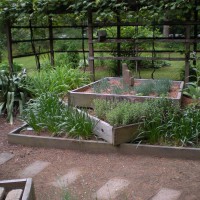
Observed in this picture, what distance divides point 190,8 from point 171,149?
2.79m

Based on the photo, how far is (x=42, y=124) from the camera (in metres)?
3.99

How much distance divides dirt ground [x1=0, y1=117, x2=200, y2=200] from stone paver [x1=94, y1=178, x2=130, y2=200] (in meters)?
0.05

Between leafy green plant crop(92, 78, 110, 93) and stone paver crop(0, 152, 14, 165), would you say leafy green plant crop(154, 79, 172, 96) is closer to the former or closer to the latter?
leafy green plant crop(92, 78, 110, 93)

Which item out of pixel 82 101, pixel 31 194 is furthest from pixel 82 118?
pixel 31 194

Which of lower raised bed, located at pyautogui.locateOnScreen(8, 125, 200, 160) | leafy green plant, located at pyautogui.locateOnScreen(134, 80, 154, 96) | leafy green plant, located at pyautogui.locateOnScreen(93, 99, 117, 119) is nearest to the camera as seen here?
lower raised bed, located at pyautogui.locateOnScreen(8, 125, 200, 160)

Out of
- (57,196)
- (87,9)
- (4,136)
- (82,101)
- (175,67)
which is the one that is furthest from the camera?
(175,67)

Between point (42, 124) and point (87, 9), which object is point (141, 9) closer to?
point (87, 9)

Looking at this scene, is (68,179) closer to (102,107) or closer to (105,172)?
(105,172)

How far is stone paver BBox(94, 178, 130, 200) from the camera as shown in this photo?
265 centimetres

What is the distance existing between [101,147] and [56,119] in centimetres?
79

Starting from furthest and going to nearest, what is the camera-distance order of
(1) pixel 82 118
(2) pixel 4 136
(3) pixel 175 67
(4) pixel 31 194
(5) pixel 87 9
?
(3) pixel 175 67
(5) pixel 87 9
(2) pixel 4 136
(1) pixel 82 118
(4) pixel 31 194

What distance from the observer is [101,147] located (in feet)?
11.7

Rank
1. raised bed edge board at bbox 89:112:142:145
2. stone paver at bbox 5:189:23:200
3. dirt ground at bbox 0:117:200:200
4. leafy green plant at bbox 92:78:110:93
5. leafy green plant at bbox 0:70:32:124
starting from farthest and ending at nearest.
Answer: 1. leafy green plant at bbox 0:70:32:124
2. leafy green plant at bbox 92:78:110:93
3. raised bed edge board at bbox 89:112:142:145
4. dirt ground at bbox 0:117:200:200
5. stone paver at bbox 5:189:23:200

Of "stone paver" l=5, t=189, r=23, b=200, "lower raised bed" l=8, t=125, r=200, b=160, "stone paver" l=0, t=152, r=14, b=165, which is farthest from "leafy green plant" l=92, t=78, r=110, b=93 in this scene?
"stone paver" l=5, t=189, r=23, b=200
